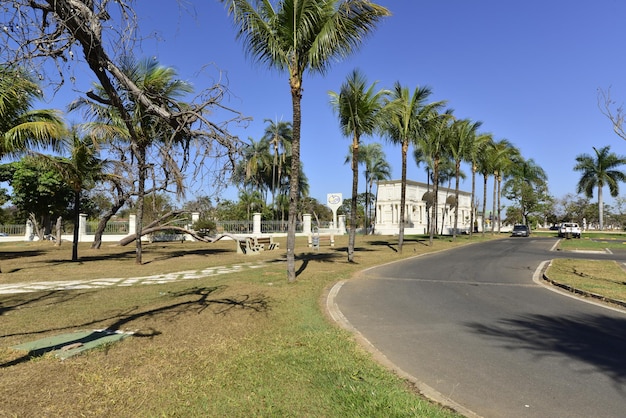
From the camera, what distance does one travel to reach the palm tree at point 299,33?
1081 cm

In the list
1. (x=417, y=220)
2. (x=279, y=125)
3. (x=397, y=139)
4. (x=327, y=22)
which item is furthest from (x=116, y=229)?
(x=417, y=220)

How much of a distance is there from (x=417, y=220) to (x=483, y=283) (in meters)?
52.3

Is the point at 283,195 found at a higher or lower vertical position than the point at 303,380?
higher

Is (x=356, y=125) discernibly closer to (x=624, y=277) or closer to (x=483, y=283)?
(x=483, y=283)

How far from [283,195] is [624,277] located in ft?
150

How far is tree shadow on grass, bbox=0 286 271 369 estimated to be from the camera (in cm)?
542

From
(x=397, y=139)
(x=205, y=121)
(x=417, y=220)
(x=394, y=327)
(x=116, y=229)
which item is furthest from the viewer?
(x=417, y=220)

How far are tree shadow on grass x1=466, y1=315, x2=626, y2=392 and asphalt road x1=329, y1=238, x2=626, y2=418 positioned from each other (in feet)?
0.04

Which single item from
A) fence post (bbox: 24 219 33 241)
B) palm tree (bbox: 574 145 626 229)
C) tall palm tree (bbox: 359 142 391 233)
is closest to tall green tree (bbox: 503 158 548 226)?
palm tree (bbox: 574 145 626 229)

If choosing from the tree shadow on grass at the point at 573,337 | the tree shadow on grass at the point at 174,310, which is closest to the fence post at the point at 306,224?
the tree shadow on grass at the point at 174,310

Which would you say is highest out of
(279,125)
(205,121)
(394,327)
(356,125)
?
(279,125)

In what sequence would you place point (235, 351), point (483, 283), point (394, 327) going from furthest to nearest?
1. point (483, 283)
2. point (394, 327)
3. point (235, 351)

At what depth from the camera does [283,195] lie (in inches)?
2208

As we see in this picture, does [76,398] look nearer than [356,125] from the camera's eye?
Yes
